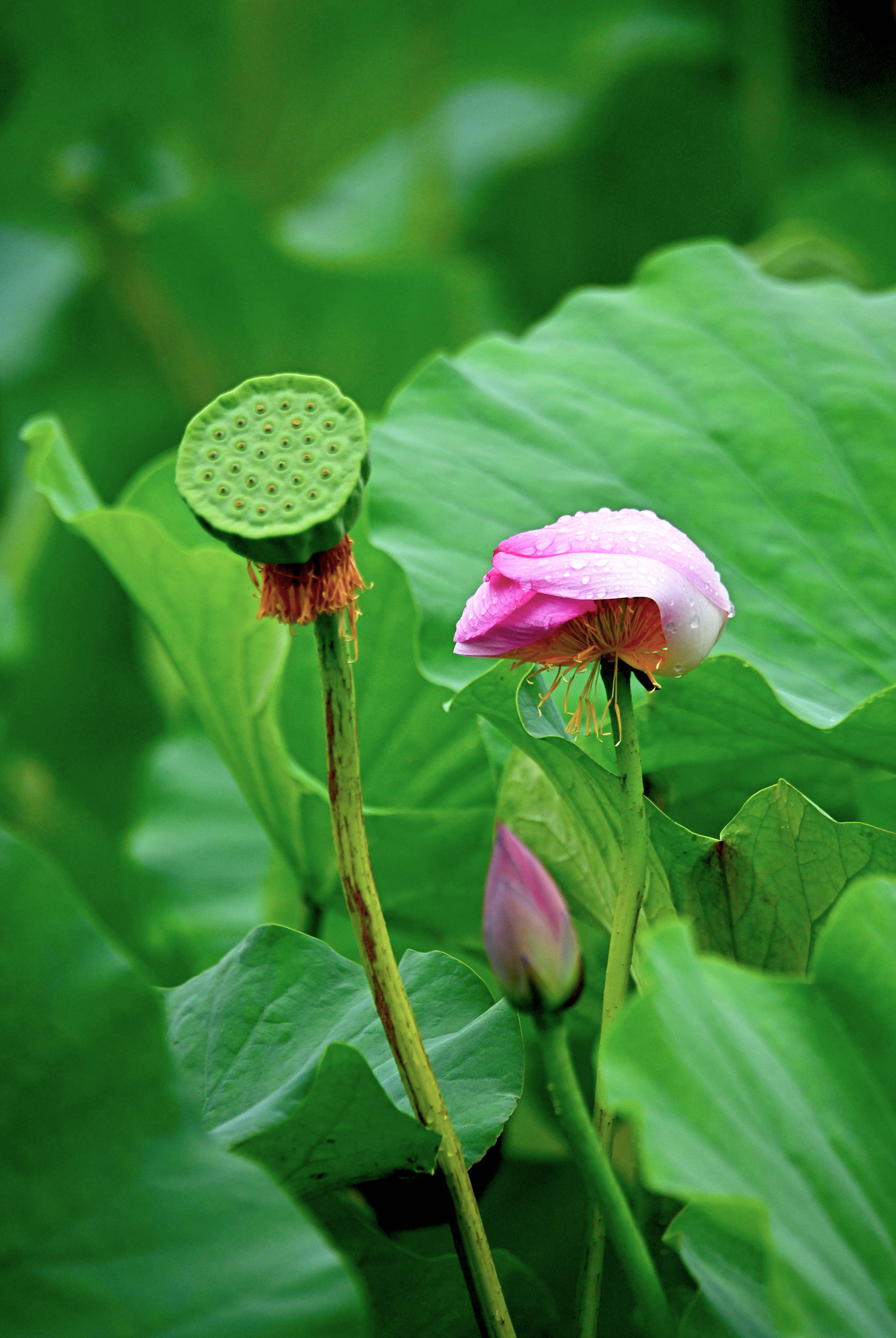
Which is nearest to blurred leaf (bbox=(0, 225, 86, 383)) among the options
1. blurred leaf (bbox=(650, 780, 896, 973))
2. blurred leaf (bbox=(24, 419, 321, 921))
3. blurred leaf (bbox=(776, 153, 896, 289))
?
blurred leaf (bbox=(776, 153, 896, 289))

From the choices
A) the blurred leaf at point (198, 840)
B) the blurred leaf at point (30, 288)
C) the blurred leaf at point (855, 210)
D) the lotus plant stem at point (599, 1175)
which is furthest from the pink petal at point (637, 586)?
the blurred leaf at point (30, 288)

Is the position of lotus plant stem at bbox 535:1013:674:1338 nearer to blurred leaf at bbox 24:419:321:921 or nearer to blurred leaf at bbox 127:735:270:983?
blurred leaf at bbox 24:419:321:921

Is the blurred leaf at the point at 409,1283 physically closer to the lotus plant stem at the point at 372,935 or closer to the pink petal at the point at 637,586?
the lotus plant stem at the point at 372,935

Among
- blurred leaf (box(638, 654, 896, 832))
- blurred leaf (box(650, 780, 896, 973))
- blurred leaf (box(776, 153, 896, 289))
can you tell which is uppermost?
blurred leaf (box(650, 780, 896, 973))

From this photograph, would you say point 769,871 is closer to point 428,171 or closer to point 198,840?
point 198,840

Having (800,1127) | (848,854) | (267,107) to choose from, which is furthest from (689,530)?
(267,107)

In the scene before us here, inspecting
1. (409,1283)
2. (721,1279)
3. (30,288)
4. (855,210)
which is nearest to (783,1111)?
(721,1279)
